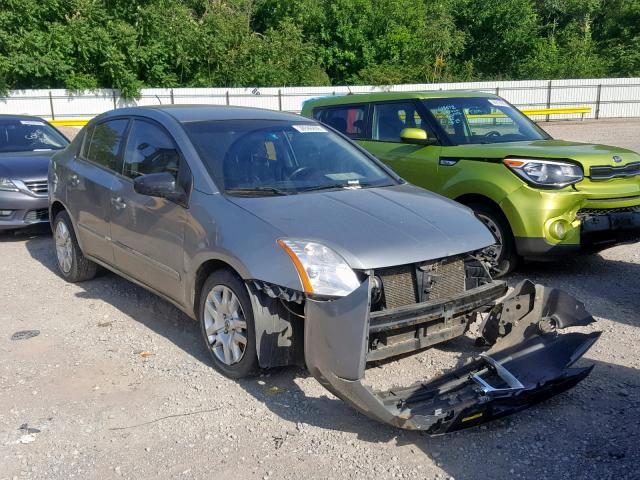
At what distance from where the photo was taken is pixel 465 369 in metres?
3.82

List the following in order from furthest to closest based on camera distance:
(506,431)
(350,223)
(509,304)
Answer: (509,304) < (350,223) < (506,431)

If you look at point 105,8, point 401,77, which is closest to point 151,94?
point 105,8

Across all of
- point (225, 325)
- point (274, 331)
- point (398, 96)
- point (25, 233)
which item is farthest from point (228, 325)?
point (25, 233)

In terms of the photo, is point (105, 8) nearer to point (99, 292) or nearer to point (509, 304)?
point (99, 292)

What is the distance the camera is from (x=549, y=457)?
10.7ft

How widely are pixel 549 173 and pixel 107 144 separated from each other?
3994mm

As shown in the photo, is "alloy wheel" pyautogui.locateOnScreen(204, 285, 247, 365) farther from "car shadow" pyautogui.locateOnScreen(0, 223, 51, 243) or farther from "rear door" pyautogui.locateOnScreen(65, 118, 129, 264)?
"car shadow" pyautogui.locateOnScreen(0, 223, 51, 243)

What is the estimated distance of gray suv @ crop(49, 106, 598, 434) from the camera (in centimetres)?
343

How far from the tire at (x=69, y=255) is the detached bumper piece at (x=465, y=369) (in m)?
3.48

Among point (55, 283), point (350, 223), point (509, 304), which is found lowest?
point (55, 283)

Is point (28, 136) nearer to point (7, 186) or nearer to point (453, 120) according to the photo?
point (7, 186)

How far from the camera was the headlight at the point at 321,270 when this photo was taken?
354 cm

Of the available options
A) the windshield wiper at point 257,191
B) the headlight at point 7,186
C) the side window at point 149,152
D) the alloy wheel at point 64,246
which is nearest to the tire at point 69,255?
the alloy wheel at point 64,246

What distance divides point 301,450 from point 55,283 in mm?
4018
